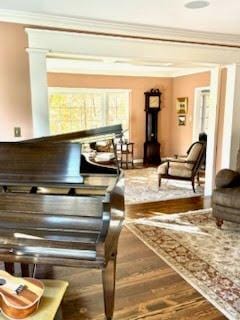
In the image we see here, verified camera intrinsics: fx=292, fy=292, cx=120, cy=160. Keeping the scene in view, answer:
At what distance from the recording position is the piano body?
1797 millimetres

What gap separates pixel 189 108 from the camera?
26.8ft

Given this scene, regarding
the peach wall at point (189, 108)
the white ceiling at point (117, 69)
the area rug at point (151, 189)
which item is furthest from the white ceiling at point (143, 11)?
the peach wall at point (189, 108)

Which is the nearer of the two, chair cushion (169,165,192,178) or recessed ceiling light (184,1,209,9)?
recessed ceiling light (184,1,209,9)

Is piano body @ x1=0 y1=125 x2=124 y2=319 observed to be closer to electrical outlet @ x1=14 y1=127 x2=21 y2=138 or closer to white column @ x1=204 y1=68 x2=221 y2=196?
electrical outlet @ x1=14 y1=127 x2=21 y2=138

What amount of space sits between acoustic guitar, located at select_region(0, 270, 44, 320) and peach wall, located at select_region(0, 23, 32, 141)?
6.92 feet

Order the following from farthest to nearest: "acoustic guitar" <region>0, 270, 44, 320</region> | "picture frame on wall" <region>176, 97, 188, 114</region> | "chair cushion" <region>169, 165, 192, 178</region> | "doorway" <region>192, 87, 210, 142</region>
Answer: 1. "picture frame on wall" <region>176, 97, 188, 114</region>
2. "doorway" <region>192, 87, 210, 142</region>
3. "chair cushion" <region>169, 165, 192, 178</region>
4. "acoustic guitar" <region>0, 270, 44, 320</region>

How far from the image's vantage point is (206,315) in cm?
213

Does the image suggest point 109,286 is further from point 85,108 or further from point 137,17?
point 85,108

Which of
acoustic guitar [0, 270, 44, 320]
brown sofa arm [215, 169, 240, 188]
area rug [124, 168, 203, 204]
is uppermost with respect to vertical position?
brown sofa arm [215, 169, 240, 188]

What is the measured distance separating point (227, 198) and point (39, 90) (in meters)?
2.58

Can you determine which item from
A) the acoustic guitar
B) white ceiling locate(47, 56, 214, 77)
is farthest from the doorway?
the acoustic guitar

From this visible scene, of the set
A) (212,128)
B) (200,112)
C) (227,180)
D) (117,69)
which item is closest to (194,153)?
→ (212,128)

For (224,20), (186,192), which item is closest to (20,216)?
(224,20)

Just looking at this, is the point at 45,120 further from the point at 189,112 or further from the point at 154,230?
the point at 189,112
